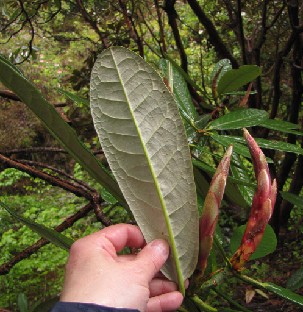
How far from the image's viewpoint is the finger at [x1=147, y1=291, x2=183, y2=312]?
0.43 metres

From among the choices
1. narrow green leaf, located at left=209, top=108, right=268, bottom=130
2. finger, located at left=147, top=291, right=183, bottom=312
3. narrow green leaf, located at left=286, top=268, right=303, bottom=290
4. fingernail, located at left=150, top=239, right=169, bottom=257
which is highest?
narrow green leaf, located at left=209, top=108, right=268, bottom=130

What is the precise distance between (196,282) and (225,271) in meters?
0.04

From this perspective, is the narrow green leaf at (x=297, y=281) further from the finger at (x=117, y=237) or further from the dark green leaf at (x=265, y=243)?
the finger at (x=117, y=237)

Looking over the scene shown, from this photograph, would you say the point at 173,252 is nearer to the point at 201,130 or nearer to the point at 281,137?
the point at 201,130

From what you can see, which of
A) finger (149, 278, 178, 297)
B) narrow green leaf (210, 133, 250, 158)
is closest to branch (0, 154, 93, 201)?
narrow green leaf (210, 133, 250, 158)

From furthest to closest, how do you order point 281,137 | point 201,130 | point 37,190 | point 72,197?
1. point 37,190
2. point 72,197
3. point 281,137
4. point 201,130

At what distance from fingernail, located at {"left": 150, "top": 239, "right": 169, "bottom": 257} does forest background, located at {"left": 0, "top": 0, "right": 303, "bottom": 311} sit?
23 centimetres

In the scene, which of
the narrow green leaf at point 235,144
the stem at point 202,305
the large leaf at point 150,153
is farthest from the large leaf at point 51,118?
the narrow green leaf at point 235,144

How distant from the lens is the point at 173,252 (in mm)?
434

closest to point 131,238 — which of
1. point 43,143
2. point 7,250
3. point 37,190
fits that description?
point 7,250

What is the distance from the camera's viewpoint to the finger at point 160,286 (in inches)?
17.9

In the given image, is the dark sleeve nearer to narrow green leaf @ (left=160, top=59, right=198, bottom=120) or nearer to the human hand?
the human hand

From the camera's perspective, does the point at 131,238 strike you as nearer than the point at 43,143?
Yes

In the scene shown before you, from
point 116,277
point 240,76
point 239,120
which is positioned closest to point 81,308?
point 116,277
